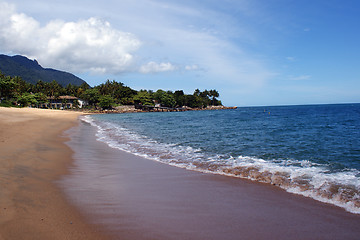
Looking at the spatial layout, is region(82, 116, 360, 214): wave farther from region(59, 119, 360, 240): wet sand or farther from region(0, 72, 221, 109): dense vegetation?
region(0, 72, 221, 109): dense vegetation

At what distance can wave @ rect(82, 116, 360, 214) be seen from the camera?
17.4 feet

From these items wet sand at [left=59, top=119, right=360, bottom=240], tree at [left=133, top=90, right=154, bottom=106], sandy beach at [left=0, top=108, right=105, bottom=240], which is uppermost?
tree at [left=133, top=90, right=154, bottom=106]

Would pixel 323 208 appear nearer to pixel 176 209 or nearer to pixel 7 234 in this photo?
pixel 176 209

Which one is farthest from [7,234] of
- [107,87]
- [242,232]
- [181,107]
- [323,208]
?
[181,107]

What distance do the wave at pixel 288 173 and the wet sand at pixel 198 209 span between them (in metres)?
0.50

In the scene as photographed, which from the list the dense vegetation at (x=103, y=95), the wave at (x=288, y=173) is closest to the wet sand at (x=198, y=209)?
the wave at (x=288, y=173)

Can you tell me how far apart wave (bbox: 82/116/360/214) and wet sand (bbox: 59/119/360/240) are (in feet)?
1.66

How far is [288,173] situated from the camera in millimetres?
7129

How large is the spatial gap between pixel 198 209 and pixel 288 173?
4102 mm

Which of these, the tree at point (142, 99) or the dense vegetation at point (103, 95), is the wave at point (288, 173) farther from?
the tree at point (142, 99)

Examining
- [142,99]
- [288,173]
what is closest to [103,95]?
[142,99]

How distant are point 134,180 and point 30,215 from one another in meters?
3.04

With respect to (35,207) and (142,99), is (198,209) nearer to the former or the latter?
(35,207)

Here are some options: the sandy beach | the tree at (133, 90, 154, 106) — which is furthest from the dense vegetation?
the sandy beach
